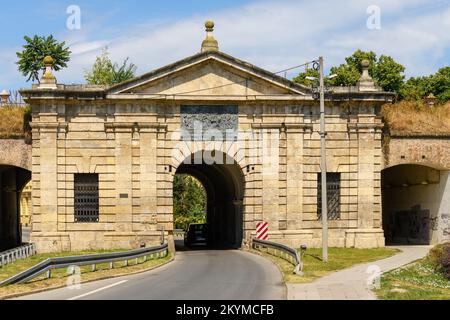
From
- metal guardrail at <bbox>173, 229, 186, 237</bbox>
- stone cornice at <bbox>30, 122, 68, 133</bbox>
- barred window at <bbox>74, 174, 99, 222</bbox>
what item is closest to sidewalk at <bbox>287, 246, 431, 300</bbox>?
barred window at <bbox>74, 174, 99, 222</bbox>

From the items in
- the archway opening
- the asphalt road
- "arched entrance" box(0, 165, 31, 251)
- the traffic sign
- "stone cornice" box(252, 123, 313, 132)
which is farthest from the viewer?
"arched entrance" box(0, 165, 31, 251)

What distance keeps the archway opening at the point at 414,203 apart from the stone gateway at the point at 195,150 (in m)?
3.41

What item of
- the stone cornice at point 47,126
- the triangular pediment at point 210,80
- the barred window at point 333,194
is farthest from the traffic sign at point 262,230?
the stone cornice at point 47,126

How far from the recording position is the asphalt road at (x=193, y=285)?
2019 centimetres

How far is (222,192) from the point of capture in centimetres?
5384

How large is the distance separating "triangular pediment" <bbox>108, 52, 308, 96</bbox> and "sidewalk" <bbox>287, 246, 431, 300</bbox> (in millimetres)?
12159

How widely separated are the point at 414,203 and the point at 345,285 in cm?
2321

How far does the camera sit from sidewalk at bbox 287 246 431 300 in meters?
20.5

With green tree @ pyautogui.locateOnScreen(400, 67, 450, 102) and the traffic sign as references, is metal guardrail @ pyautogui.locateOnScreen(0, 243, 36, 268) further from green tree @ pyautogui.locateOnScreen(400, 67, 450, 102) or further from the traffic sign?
green tree @ pyautogui.locateOnScreen(400, 67, 450, 102)

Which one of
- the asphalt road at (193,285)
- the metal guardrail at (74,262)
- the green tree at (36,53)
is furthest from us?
the green tree at (36,53)

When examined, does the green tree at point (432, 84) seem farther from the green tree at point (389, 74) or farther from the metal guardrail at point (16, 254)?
Answer: the metal guardrail at point (16, 254)

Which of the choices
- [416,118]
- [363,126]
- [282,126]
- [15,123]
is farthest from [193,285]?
[416,118]

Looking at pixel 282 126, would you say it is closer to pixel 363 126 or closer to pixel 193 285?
pixel 363 126
